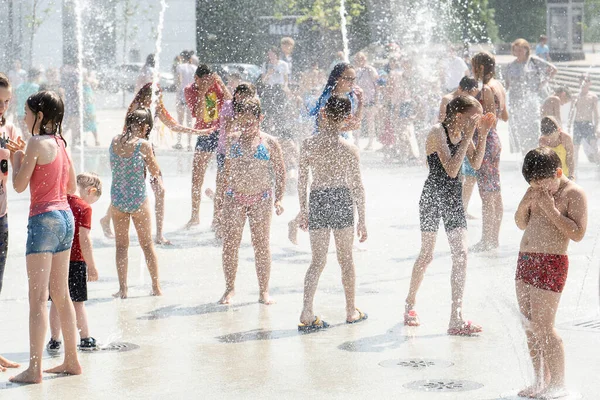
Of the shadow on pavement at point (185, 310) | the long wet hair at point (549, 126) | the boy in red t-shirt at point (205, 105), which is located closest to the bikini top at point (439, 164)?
the shadow on pavement at point (185, 310)

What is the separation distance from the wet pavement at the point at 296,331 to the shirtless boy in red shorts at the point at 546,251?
24cm

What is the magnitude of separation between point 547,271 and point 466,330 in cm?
162

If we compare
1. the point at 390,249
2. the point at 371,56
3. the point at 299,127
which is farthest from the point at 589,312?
the point at 371,56

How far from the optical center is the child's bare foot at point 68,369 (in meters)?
6.05

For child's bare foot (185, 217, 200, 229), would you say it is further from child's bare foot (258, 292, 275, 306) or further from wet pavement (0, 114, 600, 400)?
child's bare foot (258, 292, 275, 306)

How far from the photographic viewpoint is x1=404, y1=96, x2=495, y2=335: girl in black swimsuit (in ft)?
22.8

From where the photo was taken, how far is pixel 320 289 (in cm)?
855

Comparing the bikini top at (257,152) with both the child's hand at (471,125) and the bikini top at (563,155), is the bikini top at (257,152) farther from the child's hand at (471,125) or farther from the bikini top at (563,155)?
the bikini top at (563,155)

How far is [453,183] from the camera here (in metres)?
7.06

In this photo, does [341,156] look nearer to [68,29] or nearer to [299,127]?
[299,127]

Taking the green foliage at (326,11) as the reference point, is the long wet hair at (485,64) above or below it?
below

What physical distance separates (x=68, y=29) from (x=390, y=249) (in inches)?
1253

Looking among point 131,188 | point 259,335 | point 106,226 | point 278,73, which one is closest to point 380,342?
point 259,335

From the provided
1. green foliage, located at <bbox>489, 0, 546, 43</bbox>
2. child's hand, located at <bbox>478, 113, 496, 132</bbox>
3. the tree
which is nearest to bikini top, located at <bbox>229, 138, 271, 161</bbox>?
child's hand, located at <bbox>478, 113, 496, 132</bbox>
